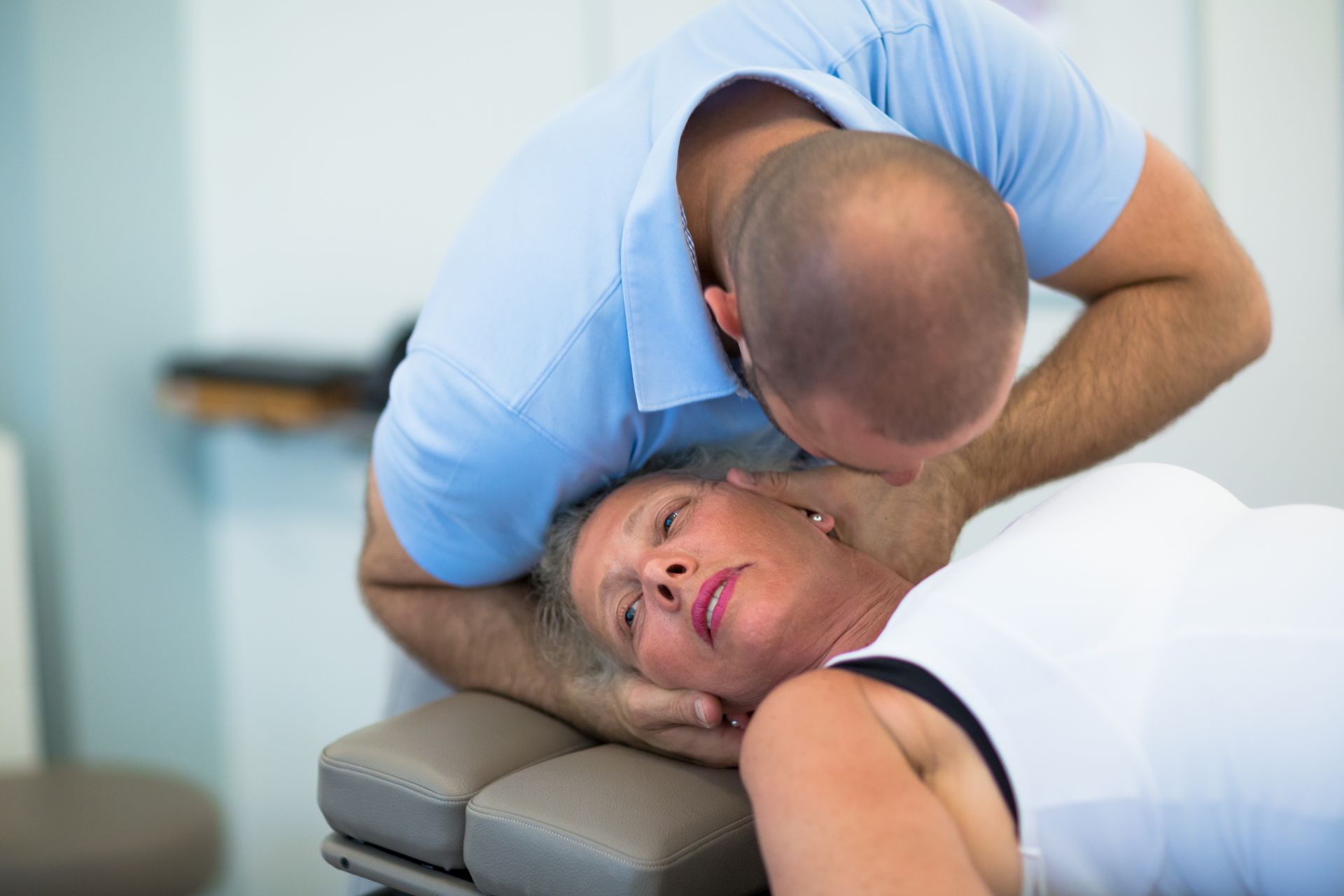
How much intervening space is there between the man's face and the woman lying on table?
0.39 feet

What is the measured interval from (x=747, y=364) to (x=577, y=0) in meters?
2.10

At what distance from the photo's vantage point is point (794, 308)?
945 millimetres

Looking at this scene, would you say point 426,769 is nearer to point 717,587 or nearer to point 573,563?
point 573,563

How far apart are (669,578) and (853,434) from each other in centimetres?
40

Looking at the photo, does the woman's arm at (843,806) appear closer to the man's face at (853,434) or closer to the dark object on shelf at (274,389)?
the man's face at (853,434)

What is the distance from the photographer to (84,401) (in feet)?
10.1

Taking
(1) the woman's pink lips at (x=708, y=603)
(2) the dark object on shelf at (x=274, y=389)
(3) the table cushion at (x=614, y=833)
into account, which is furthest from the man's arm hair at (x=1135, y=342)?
(2) the dark object on shelf at (x=274, y=389)

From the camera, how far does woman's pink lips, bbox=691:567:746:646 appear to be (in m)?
1.30

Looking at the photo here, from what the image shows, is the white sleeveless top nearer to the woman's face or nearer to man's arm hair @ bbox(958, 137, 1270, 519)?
the woman's face

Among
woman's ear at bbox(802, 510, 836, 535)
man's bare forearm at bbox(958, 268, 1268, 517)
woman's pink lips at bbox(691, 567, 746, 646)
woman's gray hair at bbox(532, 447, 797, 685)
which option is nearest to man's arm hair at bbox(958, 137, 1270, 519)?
man's bare forearm at bbox(958, 268, 1268, 517)

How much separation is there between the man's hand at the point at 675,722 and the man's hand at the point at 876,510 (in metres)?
0.28

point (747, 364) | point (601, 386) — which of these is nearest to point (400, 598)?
point (601, 386)

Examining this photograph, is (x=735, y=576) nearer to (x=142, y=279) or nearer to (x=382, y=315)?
(x=382, y=315)

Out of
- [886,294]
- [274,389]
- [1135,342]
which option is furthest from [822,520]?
[274,389]
